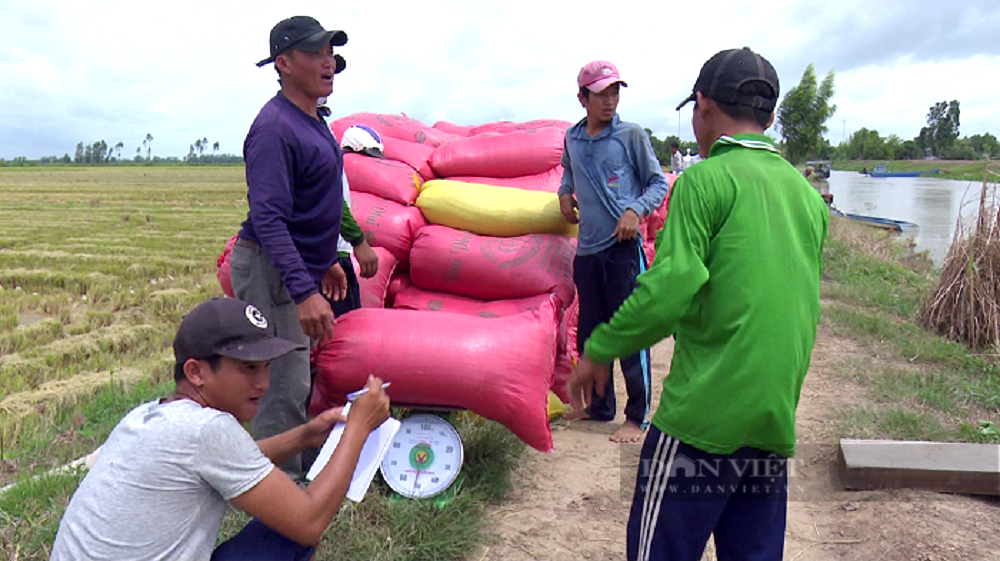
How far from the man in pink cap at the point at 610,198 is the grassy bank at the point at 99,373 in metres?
0.73

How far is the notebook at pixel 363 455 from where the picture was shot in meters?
1.62

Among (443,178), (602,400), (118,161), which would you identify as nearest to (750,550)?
(602,400)

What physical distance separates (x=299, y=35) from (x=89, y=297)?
581 centimetres

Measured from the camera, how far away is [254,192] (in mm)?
2189

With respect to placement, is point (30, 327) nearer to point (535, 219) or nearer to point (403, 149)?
point (403, 149)

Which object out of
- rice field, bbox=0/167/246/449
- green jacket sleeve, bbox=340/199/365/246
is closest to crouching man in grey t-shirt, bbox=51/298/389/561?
green jacket sleeve, bbox=340/199/365/246

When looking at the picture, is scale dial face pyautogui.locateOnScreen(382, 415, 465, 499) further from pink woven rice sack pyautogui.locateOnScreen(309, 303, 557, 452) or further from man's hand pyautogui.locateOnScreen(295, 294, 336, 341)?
man's hand pyautogui.locateOnScreen(295, 294, 336, 341)

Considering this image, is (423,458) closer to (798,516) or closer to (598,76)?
(798,516)

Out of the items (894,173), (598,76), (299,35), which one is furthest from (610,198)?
(894,173)

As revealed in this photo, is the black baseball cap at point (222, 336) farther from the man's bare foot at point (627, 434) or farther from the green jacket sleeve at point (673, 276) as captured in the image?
the man's bare foot at point (627, 434)

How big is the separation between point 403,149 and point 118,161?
3152 inches

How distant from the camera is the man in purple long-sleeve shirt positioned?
86.0 inches

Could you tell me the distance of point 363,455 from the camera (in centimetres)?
171

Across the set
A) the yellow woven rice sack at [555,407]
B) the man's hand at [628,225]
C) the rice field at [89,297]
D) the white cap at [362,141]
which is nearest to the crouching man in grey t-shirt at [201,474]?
the man's hand at [628,225]
